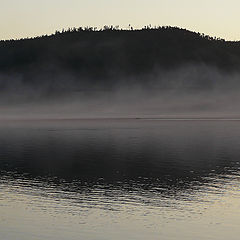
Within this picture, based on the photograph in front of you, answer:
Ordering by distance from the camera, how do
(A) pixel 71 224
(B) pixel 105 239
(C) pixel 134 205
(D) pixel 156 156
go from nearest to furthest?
(B) pixel 105 239 < (A) pixel 71 224 < (C) pixel 134 205 < (D) pixel 156 156

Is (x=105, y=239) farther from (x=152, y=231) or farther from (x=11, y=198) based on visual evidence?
(x=11, y=198)

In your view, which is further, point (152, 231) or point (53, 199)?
point (53, 199)

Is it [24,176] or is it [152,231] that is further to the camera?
[24,176]

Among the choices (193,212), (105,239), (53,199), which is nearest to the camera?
(105,239)

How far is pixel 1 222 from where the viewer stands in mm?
44469

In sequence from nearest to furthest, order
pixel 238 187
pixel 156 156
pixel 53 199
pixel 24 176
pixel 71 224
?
1. pixel 71 224
2. pixel 53 199
3. pixel 238 187
4. pixel 24 176
5. pixel 156 156

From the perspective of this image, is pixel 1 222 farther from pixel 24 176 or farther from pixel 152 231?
pixel 24 176

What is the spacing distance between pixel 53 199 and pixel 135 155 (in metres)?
55.5

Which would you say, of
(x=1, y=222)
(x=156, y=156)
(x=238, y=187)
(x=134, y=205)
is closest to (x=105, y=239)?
(x=1, y=222)

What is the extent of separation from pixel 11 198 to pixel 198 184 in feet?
68.0

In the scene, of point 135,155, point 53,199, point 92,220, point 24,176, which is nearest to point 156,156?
point 135,155

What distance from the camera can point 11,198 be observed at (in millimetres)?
55125

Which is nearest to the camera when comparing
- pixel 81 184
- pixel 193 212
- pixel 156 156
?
pixel 193 212

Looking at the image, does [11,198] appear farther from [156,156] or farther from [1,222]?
[156,156]
